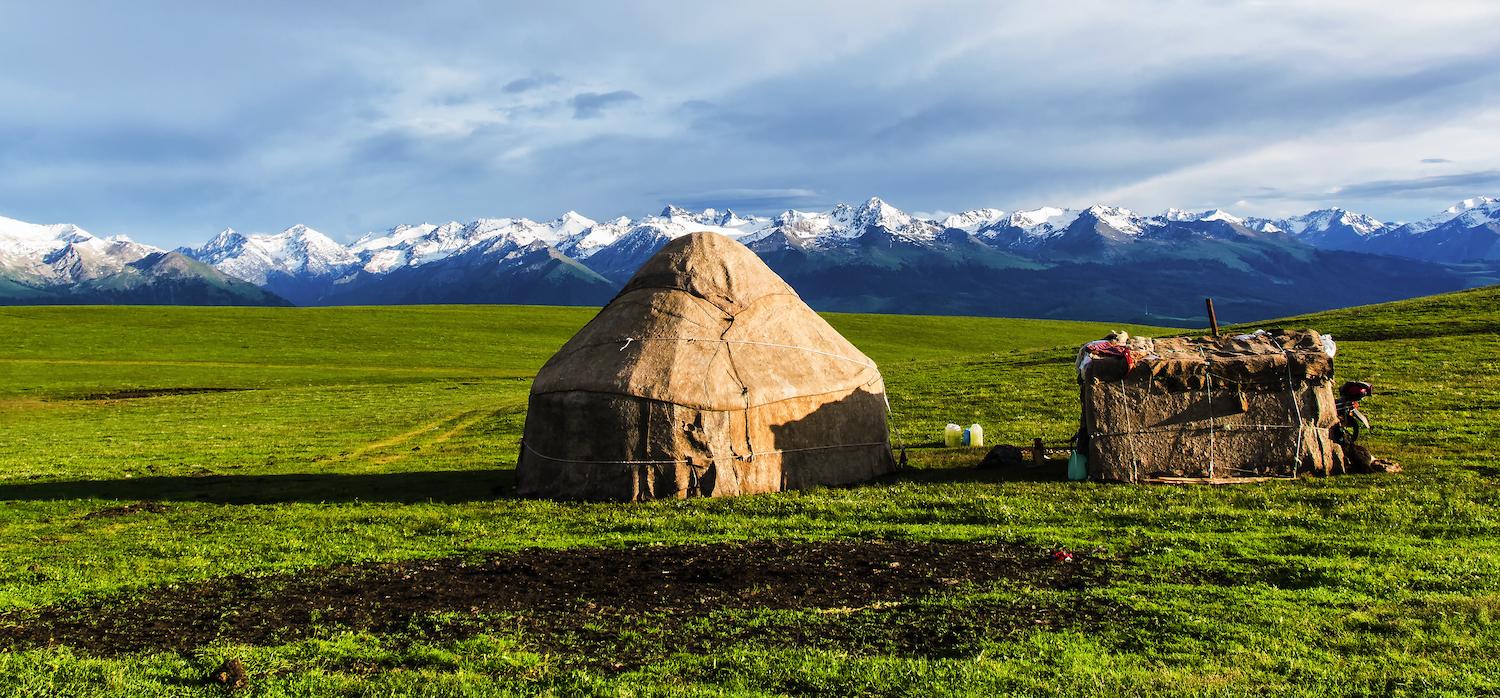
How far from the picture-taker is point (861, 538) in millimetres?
14711

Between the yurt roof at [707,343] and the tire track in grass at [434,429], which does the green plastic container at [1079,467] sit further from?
the tire track in grass at [434,429]

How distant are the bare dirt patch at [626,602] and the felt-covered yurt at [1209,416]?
20.4 feet

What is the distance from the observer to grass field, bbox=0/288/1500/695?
8.91m

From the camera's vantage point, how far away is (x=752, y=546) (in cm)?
1427

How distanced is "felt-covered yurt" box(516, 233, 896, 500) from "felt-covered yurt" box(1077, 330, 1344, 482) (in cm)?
497

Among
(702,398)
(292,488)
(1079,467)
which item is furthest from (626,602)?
(292,488)

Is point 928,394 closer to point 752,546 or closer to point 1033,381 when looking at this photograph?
point 1033,381

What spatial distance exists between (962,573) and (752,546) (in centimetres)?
342

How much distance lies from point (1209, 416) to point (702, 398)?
34.7 ft

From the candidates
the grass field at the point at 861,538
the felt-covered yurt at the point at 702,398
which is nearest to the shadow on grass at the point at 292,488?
the grass field at the point at 861,538

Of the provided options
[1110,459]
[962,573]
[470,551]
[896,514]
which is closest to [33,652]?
[470,551]

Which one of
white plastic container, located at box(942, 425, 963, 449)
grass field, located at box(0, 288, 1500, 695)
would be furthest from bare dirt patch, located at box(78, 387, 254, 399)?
white plastic container, located at box(942, 425, 963, 449)

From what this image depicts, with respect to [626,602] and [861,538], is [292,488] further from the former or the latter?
[861,538]

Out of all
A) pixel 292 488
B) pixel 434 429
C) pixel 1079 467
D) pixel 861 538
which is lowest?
pixel 434 429
